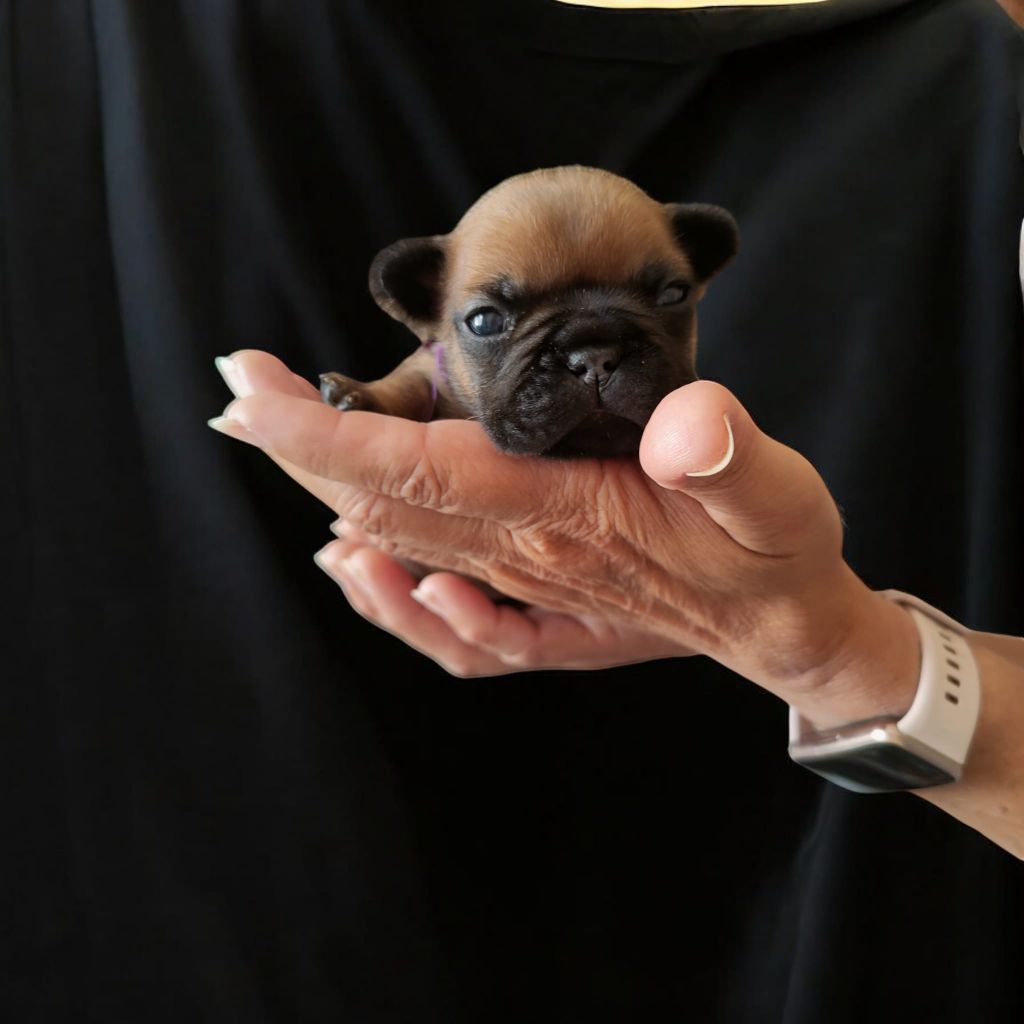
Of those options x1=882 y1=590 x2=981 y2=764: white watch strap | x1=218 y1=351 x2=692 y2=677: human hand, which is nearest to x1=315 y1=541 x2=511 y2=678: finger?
x1=218 y1=351 x2=692 y2=677: human hand

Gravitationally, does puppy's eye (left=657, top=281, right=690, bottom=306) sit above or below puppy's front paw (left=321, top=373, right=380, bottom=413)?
above

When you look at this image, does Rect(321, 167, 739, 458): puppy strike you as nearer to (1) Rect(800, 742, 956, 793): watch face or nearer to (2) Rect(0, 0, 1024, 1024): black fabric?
(2) Rect(0, 0, 1024, 1024): black fabric

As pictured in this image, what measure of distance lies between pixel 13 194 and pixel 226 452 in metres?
0.51

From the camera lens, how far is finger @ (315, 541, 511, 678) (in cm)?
126

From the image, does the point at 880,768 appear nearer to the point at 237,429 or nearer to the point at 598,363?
the point at 598,363

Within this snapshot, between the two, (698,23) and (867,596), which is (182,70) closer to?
(698,23)

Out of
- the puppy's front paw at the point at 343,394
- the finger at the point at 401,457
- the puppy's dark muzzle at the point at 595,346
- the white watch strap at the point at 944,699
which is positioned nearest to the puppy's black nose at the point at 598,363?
the puppy's dark muzzle at the point at 595,346

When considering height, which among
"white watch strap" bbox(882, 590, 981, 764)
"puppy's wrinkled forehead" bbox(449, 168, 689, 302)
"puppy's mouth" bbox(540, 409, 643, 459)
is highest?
"puppy's wrinkled forehead" bbox(449, 168, 689, 302)

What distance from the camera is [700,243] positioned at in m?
1.41

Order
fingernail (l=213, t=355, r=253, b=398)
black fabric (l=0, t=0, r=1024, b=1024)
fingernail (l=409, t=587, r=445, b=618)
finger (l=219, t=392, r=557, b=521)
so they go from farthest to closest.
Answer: black fabric (l=0, t=0, r=1024, b=1024) → fingernail (l=409, t=587, r=445, b=618) → fingernail (l=213, t=355, r=253, b=398) → finger (l=219, t=392, r=557, b=521)

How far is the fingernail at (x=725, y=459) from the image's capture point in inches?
28.5

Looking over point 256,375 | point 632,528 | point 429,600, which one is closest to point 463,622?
point 429,600

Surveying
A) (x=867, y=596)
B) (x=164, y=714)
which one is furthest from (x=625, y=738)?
(x=164, y=714)

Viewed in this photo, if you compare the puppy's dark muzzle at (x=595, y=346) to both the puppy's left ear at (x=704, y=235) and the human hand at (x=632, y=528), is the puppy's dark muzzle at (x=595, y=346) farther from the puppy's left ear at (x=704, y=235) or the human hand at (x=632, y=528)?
the puppy's left ear at (x=704, y=235)
